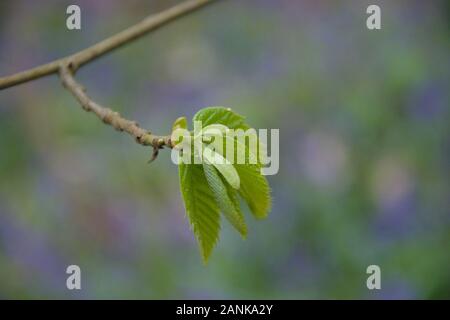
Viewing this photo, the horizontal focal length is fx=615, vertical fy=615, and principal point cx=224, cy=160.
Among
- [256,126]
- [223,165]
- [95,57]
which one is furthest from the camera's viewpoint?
Result: [256,126]

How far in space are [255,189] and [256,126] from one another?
92 centimetres

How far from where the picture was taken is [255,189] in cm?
47

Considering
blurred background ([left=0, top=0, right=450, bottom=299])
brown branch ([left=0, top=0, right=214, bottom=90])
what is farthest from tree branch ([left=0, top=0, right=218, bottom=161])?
blurred background ([left=0, top=0, right=450, bottom=299])

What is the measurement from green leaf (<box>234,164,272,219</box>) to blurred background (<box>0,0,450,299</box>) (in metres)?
0.87

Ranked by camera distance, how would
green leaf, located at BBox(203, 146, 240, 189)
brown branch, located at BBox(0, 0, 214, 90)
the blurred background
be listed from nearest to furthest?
green leaf, located at BBox(203, 146, 240, 189), brown branch, located at BBox(0, 0, 214, 90), the blurred background

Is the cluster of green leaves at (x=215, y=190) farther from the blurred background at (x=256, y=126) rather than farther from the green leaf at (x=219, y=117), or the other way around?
the blurred background at (x=256, y=126)

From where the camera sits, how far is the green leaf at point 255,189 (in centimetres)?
45

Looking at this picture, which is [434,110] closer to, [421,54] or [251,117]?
[421,54]

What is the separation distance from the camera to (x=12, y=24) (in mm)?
1443

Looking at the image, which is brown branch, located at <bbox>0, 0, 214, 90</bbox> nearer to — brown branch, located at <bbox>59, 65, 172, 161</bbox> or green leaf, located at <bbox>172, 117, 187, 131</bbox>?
brown branch, located at <bbox>59, 65, 172, 161</bbox>

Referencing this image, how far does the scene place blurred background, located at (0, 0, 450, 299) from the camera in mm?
1375

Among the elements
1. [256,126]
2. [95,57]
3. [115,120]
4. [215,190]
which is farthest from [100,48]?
[256,126]

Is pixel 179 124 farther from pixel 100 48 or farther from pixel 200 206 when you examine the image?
pixel 100 48

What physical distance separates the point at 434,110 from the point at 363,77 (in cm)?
19
